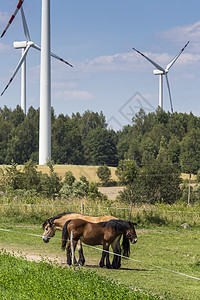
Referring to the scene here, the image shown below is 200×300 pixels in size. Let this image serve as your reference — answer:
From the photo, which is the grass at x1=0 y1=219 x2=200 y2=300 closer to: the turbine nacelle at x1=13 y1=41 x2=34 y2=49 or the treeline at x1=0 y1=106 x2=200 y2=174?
the turbine nacelle at x1=13 y1=41 x2=34 y2=49

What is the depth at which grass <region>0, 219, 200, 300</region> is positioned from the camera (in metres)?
10.3

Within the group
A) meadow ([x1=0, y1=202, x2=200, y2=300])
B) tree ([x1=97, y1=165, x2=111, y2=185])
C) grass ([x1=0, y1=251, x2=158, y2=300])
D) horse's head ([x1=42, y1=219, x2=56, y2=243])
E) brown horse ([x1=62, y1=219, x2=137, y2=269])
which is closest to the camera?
grass ([x1=0, y1=251, x2=158, y2=300])

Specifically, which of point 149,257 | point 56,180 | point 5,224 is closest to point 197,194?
point 56,180

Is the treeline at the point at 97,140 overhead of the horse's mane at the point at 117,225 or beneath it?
overhead

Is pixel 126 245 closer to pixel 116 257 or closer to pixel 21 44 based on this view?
pixel 116 257

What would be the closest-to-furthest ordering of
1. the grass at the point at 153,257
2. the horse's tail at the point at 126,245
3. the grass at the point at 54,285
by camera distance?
the grass at the point at 54,285 → the grass at the point at 153,257 → the horse's tail at the point at 126,245

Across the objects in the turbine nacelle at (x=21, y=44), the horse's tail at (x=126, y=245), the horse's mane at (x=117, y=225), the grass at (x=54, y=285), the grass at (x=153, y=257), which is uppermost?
the turbine nacelle at (x=21, y=44)

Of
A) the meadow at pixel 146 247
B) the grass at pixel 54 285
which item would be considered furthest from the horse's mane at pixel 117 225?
the grass at pixel 54 285

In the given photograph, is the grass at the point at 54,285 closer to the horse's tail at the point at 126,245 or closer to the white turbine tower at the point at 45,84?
the horse's tail at the point at 126,245

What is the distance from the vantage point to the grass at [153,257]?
10.3m

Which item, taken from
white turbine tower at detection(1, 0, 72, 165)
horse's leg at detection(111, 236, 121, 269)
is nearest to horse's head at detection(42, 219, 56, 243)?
horse's leg at detection(111, 236, 121, 269)

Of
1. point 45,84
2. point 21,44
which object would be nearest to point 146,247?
point 45,84

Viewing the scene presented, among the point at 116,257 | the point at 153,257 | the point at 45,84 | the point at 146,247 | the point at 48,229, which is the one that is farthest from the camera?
the point at 45,84

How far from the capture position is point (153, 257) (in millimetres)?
14828
